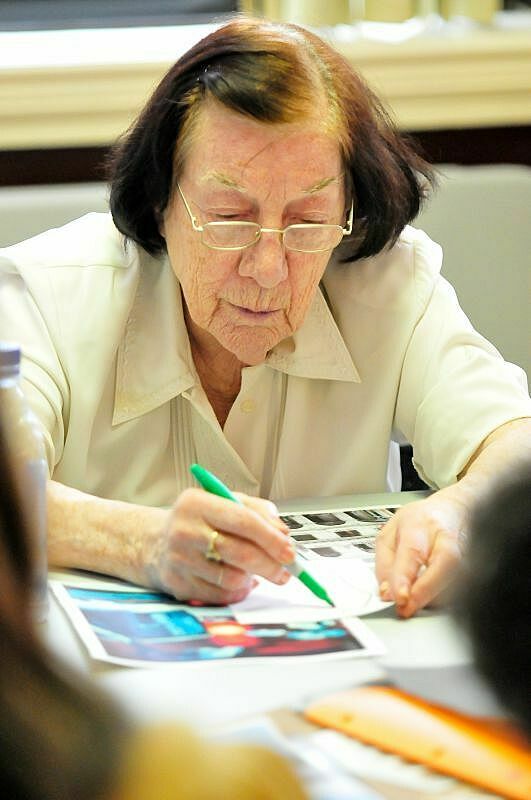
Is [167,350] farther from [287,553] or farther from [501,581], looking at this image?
[501,581]

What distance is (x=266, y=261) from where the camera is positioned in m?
1.81

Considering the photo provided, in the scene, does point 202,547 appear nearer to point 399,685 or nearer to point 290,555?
point 290,555

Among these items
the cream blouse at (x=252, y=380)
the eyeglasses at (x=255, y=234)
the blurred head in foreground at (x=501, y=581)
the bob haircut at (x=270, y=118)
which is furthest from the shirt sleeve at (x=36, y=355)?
the blurred head in foreground at (x=501, y=581)

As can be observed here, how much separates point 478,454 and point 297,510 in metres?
0.28

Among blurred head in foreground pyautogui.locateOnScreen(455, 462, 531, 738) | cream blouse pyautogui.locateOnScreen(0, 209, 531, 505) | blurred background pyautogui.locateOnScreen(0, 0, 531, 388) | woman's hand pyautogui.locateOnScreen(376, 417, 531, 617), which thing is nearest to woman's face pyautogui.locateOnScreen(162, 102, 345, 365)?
cream blouse pyautogui.locateOnScreen(0, 209, 531, 505)

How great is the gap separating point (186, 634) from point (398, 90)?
6.60 feet

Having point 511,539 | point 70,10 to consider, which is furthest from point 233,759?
point 70,10

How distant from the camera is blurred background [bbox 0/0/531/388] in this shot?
2783mm

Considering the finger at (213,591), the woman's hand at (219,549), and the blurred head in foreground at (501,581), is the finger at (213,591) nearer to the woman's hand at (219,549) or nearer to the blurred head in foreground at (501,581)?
the woman's hand at (219,549)

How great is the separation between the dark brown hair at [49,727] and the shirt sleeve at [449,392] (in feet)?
4.73

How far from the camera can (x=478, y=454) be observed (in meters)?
1.89

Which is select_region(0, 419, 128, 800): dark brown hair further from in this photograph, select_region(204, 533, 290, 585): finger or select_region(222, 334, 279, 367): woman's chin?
select_region(222, 334, 279, 367): woman's chin

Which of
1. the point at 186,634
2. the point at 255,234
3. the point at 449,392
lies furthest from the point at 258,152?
the point at 186,634

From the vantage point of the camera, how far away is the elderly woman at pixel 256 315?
1805 mm
